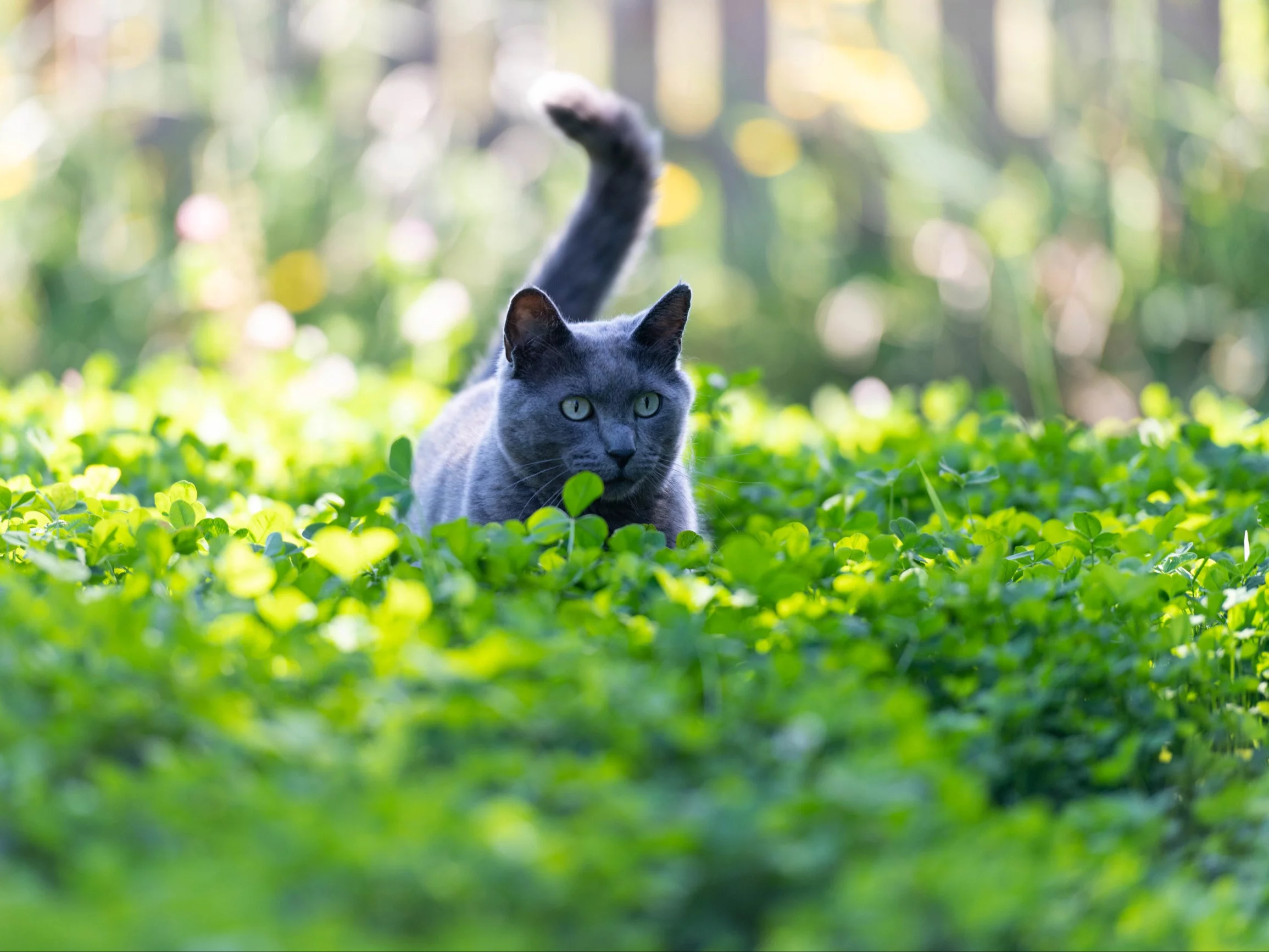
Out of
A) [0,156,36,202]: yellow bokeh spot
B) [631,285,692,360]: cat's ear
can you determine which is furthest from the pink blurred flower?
[631,285,692,360]: cat's ear

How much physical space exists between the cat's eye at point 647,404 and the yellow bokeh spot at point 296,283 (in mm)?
3641

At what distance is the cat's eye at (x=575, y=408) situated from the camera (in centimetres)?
258

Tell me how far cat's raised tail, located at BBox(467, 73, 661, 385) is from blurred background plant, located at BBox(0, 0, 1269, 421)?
1.51m

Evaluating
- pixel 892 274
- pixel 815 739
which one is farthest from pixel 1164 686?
pixel 892 274

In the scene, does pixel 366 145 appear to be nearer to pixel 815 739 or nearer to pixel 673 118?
pixel 673 118

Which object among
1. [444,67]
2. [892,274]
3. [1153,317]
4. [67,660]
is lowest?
[67,660]

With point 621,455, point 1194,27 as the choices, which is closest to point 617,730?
point 621,455

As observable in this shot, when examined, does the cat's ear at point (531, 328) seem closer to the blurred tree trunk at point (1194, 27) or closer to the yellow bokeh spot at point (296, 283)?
the yellow bokeh spot at point (296, 283)

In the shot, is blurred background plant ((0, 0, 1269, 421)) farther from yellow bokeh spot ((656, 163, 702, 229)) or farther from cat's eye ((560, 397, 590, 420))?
cat's eye ((560, 397, 590, 420))

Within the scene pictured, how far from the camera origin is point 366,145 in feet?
21.5

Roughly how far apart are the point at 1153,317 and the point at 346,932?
17.1 ft

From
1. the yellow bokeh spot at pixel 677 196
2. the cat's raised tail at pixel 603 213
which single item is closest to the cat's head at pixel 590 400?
the cat's raised tail at pixel 603 213

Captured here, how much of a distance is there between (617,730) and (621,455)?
1.18 meters

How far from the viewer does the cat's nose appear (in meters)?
2.48
